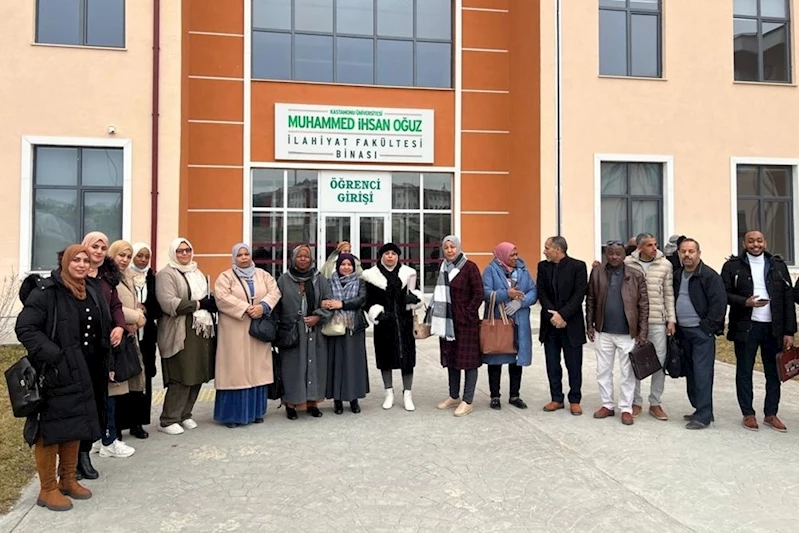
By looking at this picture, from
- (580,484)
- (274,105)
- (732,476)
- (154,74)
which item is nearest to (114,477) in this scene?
(580,484)

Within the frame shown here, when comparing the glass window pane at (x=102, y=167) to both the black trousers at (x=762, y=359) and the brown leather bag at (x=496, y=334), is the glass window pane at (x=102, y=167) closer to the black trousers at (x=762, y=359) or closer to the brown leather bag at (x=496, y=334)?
the brown leather bag at (x=496, y=334)

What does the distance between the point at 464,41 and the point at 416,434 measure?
12.7m

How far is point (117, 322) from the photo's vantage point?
15.1 ft

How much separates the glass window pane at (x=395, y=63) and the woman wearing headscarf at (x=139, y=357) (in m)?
11.6

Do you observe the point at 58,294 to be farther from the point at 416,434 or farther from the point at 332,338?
the point at 416,434

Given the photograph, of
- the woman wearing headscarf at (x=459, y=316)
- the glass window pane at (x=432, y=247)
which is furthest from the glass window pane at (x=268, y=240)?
the woman wearing headscarf at (x=459, y=316)

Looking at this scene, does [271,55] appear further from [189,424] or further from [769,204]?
[769,204]

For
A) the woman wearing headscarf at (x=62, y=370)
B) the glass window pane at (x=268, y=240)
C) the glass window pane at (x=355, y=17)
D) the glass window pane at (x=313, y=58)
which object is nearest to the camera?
the woman wearing headscarf at (x=62, y=370)

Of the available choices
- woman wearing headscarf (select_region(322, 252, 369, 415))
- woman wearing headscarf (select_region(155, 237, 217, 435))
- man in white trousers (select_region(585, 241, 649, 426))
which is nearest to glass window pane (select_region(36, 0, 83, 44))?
woman wearing headscarf (select_region(155, 237, 217, 435))

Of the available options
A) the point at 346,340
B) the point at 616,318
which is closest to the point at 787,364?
the point at 616,318

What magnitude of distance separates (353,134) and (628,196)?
6.94 metres

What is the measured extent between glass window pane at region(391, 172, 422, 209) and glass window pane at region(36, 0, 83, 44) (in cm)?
762

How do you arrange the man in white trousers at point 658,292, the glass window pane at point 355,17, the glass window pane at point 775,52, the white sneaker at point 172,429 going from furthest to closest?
the glass window pane at point 775,52 < the glass window pane at point 355,17 < the man in white trousers at point 658,292 < the white sneaker at point 172,429

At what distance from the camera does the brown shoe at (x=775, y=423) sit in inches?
225
